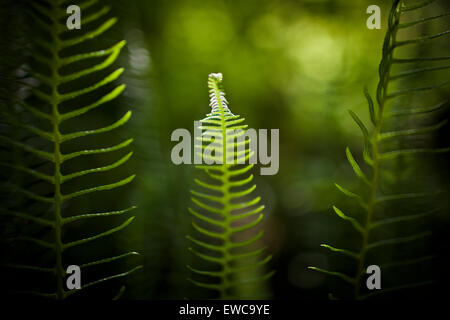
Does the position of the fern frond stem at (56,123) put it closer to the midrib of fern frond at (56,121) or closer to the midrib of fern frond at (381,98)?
the midrib of fern frond at (56,121)

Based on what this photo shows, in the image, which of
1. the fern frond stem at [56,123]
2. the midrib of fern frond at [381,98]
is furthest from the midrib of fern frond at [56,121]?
the midrib of fern frond at [381,98]

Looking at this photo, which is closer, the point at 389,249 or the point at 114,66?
the point at 389,249

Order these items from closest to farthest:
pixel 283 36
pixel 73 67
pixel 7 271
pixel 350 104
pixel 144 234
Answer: pixel 7 271 < pixel 144 234 < pixel 73 67 < pixel 350 104 < pixel 283 36

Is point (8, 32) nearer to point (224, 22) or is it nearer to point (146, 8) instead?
point (146, 8)

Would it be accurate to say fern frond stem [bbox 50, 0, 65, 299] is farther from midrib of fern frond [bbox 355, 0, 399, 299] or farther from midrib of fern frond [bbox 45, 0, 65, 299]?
midrib of fern frond [bbox 355, 0, 399, 299]

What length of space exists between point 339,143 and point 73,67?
1038 mm

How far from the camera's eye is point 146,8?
4.04ft

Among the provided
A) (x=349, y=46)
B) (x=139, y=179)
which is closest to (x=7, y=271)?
(x=139, y=179)

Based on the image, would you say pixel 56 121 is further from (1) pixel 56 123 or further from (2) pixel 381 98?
(2) pixel 381 98

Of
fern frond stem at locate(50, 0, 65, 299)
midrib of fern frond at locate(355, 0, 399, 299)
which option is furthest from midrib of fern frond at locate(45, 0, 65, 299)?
midrib of fern frond at locate(355, 0, 399, 299)

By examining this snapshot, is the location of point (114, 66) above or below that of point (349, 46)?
below

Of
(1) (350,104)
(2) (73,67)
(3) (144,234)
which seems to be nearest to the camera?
(3) (144,234)

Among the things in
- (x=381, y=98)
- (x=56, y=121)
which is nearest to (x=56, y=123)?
(x=56, y=121)

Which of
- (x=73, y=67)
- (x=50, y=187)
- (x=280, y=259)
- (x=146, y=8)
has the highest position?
(x=146, y=8)
